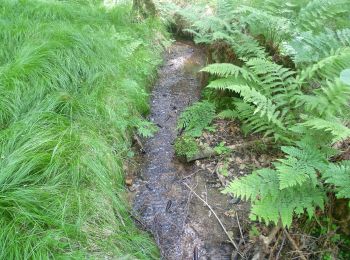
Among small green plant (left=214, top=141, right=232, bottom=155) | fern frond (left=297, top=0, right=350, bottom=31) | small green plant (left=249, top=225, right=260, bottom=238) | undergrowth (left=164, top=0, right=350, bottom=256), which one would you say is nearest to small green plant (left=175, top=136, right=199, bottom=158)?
small green plant (left=214, top=141, right=232, bottom=155)

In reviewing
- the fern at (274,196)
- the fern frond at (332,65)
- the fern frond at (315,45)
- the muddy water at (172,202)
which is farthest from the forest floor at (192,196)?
the fern frond at (315,45)

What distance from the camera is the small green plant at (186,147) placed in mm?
3643

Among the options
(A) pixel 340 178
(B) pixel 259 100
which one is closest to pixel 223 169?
(B) pixel 259 100

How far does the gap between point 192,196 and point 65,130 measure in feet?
4.63

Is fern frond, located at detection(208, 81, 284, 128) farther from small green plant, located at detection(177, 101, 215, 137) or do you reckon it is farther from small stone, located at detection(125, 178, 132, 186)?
small stone, located at detection(125, 178, 132, 186)

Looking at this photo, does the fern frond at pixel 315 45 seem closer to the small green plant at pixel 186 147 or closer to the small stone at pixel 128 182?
the small green plant at pixel 186 147

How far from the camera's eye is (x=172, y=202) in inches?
128

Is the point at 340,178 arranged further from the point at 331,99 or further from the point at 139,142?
the point at 139,142

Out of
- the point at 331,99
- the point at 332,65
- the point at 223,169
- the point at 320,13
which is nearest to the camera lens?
the point at 331,99

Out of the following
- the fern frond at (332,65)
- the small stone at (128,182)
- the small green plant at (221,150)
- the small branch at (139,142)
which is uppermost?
the fern frond at (332,65)

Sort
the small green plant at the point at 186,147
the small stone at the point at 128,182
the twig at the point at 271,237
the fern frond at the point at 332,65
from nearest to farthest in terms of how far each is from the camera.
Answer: the twig at the point at 271,237, the fern frond at the point at 332,65, the small stone at the point at 128,182, the small green plant at the point at 186,147

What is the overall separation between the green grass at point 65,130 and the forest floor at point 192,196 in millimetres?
233

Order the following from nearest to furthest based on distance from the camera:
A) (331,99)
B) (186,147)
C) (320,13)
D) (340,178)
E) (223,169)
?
(340,178) < (331,99) < (223,169) < (186,147) < (320,13)

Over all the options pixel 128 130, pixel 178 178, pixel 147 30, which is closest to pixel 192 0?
pixel 147 30
